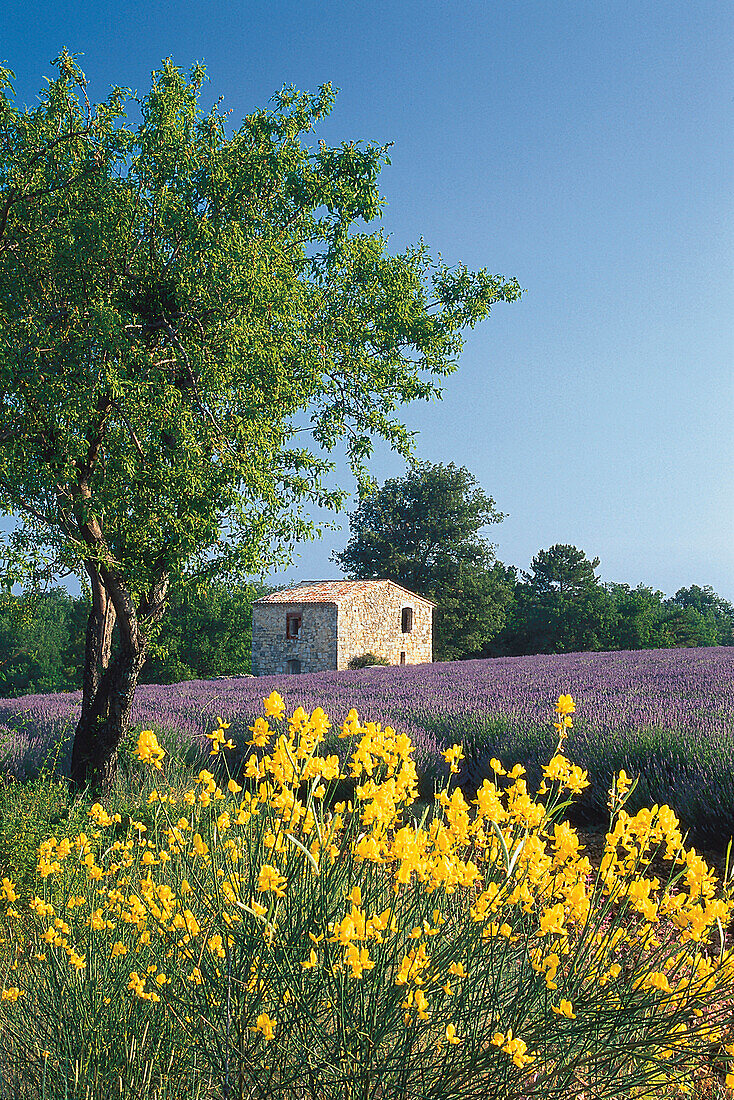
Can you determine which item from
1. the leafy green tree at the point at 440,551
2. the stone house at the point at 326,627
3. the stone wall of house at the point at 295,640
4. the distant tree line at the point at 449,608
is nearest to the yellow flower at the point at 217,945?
the stone wall of house at the point at 295,640

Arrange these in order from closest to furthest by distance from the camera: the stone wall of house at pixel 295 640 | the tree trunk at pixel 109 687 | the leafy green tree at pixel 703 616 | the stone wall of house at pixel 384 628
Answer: the tree trunk at pixel 109 687
the stone wall of house at pixel 295 640
the stone wall of house at pixel 384 628
the leafy green tree at pixel 703 616

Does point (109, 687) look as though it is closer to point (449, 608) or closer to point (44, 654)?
point (449, 608)

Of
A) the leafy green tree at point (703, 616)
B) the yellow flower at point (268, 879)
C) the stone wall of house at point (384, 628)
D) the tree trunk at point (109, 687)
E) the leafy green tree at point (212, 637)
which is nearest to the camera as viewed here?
the yellow flower at point (268, 879)

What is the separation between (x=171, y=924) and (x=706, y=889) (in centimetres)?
145

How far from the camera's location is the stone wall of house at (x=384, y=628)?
91.0 ft

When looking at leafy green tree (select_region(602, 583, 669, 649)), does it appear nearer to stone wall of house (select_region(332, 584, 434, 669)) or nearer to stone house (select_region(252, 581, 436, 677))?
stone wall of house (select_region(332, 584, 434, 669))

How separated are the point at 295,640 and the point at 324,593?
211cm

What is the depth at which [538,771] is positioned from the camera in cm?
550

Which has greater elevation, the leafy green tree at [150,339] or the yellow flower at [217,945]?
the leafy green tree at [150,339]

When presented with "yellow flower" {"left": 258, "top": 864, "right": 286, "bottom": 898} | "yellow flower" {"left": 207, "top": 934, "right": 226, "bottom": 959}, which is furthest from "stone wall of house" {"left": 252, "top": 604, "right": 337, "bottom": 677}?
"yellow flower" {"left": 258, "top": 864, "right": 286, "bottom": 898}

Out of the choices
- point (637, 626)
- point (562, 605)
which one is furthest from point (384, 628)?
point (637, 626)

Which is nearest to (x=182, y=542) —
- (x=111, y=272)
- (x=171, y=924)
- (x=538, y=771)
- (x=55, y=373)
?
(x=55, y=373)

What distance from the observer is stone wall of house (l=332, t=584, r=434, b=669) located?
2773 cm

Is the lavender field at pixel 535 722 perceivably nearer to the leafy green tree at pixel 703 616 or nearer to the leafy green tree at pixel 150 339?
the leafy green tree at pixel 150 339
